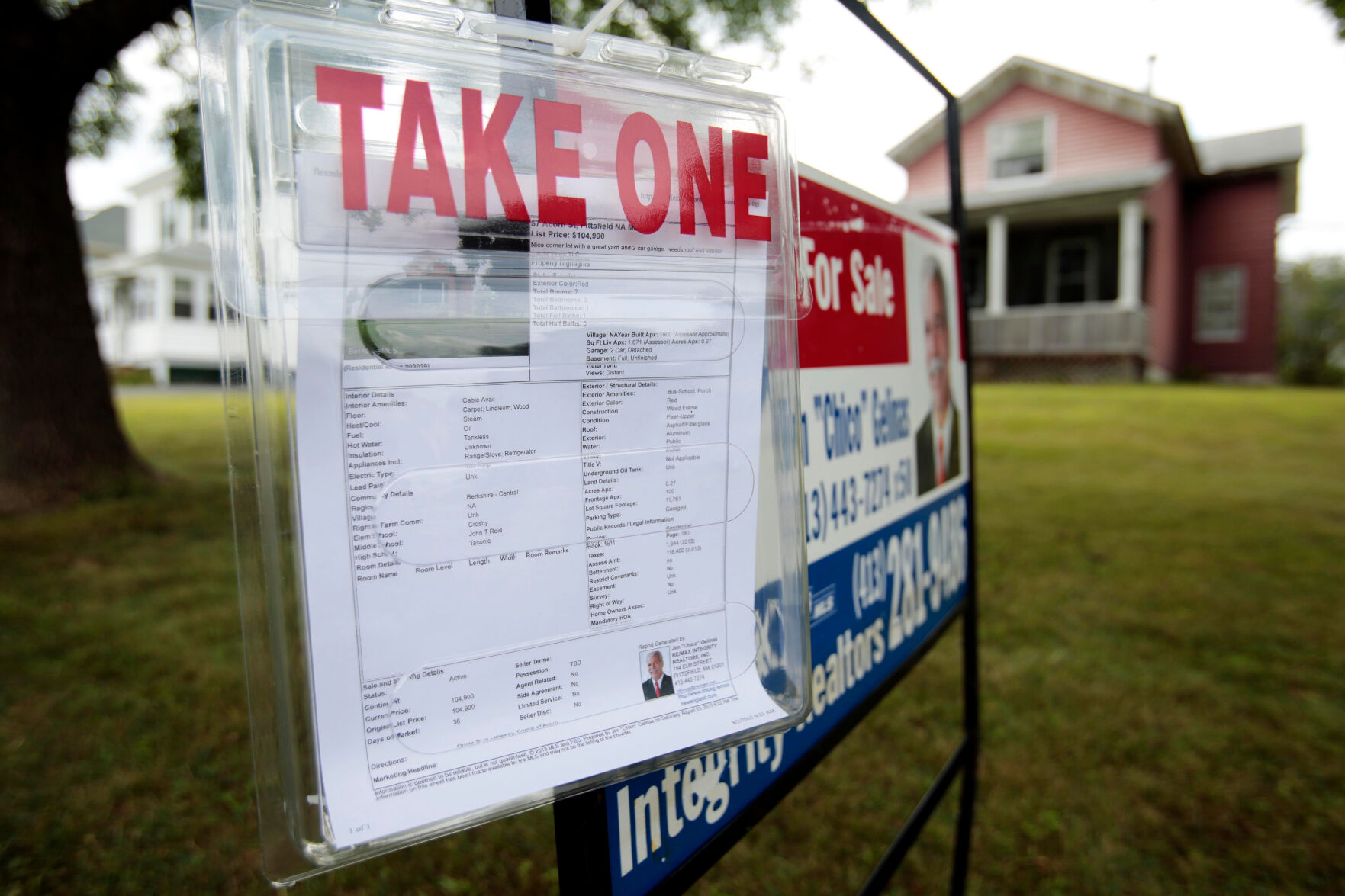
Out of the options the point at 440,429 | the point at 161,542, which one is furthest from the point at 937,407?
the point at 161,542

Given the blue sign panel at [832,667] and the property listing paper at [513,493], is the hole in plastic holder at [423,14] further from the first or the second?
the blue sign panel at [832,667]

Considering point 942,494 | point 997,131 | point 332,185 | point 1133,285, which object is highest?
point 997,131

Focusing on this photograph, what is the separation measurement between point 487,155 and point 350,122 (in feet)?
0.32

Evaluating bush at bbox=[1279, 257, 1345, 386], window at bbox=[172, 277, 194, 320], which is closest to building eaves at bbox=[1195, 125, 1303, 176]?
bush at bbox=[1279, 257, 1345, 386]

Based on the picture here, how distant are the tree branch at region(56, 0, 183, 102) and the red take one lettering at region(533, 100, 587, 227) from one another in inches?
244

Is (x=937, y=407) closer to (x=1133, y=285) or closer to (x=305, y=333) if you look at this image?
(x=305, y=333)

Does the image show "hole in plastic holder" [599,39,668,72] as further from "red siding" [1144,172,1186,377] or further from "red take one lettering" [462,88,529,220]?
"red siding" [1144,172,1186,377]

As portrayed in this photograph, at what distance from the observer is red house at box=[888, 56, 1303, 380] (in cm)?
1338

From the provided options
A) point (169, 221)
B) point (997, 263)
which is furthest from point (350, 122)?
point (169, 221)

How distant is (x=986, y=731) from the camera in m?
2.78

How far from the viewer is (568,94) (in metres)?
0.65

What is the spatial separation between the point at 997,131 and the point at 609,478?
54.7 ft

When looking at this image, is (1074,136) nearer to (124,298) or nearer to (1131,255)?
(1131,255)

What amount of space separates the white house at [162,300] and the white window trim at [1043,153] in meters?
21.2
